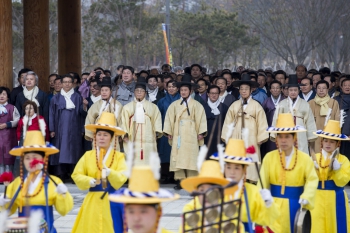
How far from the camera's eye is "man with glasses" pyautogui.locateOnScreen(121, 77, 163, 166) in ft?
41.7

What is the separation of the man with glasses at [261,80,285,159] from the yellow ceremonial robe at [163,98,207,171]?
43.4 inches

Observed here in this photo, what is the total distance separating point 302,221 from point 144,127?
5436mm

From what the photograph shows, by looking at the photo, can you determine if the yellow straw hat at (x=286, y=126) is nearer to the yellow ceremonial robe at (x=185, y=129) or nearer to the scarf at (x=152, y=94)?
the yellow ceremonial robe at (x=185, y=129)

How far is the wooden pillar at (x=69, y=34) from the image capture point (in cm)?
1772

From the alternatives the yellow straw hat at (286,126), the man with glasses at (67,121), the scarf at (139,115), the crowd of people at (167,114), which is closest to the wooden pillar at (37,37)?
the crowd of people at (167,114)

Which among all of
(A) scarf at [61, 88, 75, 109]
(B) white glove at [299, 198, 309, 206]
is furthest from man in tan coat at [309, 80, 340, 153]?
(B) white glove at [299, 198, 309, 206]

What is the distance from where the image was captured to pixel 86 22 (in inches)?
1453

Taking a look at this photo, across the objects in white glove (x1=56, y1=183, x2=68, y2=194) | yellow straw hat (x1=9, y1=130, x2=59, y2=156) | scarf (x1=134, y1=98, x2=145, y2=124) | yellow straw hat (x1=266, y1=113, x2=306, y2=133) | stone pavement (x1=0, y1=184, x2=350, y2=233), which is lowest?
stone pavement (x1=0, y1=184, x2=350, y2=233)

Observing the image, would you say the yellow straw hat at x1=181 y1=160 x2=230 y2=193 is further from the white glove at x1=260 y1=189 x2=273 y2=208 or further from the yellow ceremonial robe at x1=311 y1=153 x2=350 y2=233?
the yellow ceremonial robe at x1=311 y1=153 x2=350 y2=233

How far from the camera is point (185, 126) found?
1284 cm

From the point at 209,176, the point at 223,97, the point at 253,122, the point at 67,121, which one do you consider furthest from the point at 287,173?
the point at 67,121

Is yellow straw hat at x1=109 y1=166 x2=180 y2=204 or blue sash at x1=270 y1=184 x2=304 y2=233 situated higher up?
yellow straw hat at x1=109 y1=166 x2=180 y2=204

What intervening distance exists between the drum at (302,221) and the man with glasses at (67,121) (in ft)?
19.5

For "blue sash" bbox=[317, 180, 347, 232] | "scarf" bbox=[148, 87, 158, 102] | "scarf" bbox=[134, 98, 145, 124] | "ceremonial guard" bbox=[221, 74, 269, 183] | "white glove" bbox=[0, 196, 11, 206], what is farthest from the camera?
"scarf" bbox=[148, 87, 158, 102]
